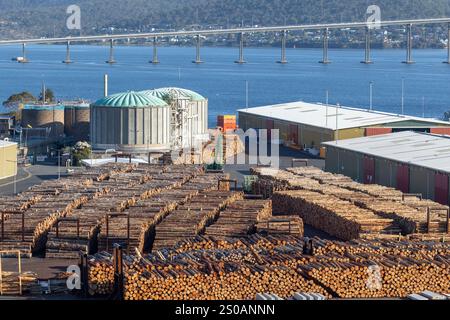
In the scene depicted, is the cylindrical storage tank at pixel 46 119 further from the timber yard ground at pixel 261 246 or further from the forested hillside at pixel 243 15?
the forested hillside at pixel 243 15

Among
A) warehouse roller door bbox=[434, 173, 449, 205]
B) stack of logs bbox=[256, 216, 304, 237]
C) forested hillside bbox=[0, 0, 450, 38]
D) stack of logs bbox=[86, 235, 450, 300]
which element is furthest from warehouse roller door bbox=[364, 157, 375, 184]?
forested hillside bbox=[0, 0, 450, 38]

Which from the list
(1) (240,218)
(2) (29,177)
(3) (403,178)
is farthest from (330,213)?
(2) (29,177)

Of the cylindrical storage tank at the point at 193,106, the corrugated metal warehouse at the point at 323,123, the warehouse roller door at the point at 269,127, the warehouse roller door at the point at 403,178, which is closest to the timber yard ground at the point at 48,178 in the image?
the corrugated metal warehouse at the point at 323,123

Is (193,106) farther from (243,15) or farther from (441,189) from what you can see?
(243,15)

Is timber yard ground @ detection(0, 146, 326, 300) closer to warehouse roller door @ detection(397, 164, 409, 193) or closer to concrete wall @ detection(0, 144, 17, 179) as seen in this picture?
concrete wall @ detection(0, 144, 17, 179)
